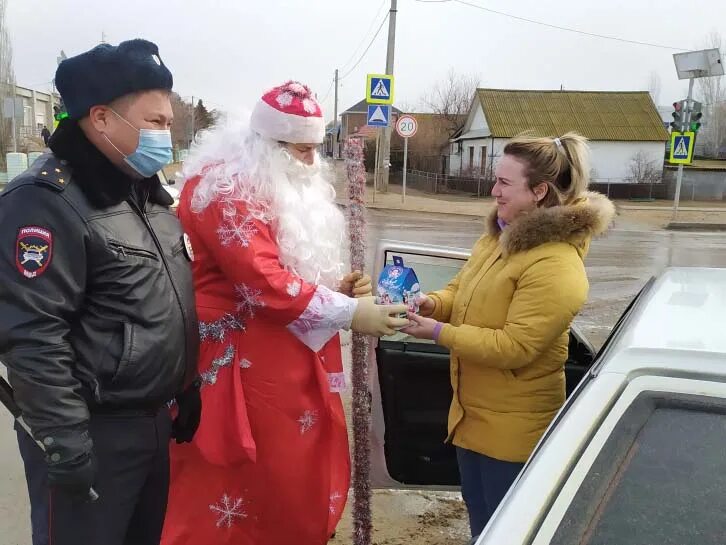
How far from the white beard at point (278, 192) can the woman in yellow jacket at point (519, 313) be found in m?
0.44

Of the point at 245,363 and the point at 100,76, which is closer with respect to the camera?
the point at 100,76

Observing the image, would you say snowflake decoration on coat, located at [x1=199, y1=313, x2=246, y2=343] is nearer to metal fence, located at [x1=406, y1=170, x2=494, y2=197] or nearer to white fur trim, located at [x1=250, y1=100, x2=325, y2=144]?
white fur trim, located at [x1=250, y1=100, x2=325, y2=144]

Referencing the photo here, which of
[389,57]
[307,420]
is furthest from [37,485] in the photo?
[389,57]

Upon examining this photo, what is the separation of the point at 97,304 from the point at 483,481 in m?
1.36

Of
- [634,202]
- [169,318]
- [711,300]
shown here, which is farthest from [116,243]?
[634,202]

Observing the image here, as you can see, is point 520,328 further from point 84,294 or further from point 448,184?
point 448,184

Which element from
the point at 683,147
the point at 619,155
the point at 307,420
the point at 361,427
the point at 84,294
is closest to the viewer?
the point at 84,294

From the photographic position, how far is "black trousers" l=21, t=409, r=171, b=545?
181cm

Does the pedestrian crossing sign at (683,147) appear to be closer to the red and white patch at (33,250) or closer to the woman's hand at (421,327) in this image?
the woman's hand at (421,327)

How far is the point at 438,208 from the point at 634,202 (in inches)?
426

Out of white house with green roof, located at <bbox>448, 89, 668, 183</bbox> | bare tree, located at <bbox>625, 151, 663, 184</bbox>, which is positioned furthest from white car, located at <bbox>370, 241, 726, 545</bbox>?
bare tree, located at <bbox>625, 151, 663, 184</bbox>

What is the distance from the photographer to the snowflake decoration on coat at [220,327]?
232 centimetres

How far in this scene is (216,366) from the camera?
2.33m

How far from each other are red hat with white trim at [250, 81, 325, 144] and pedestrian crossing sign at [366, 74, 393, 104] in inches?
505
